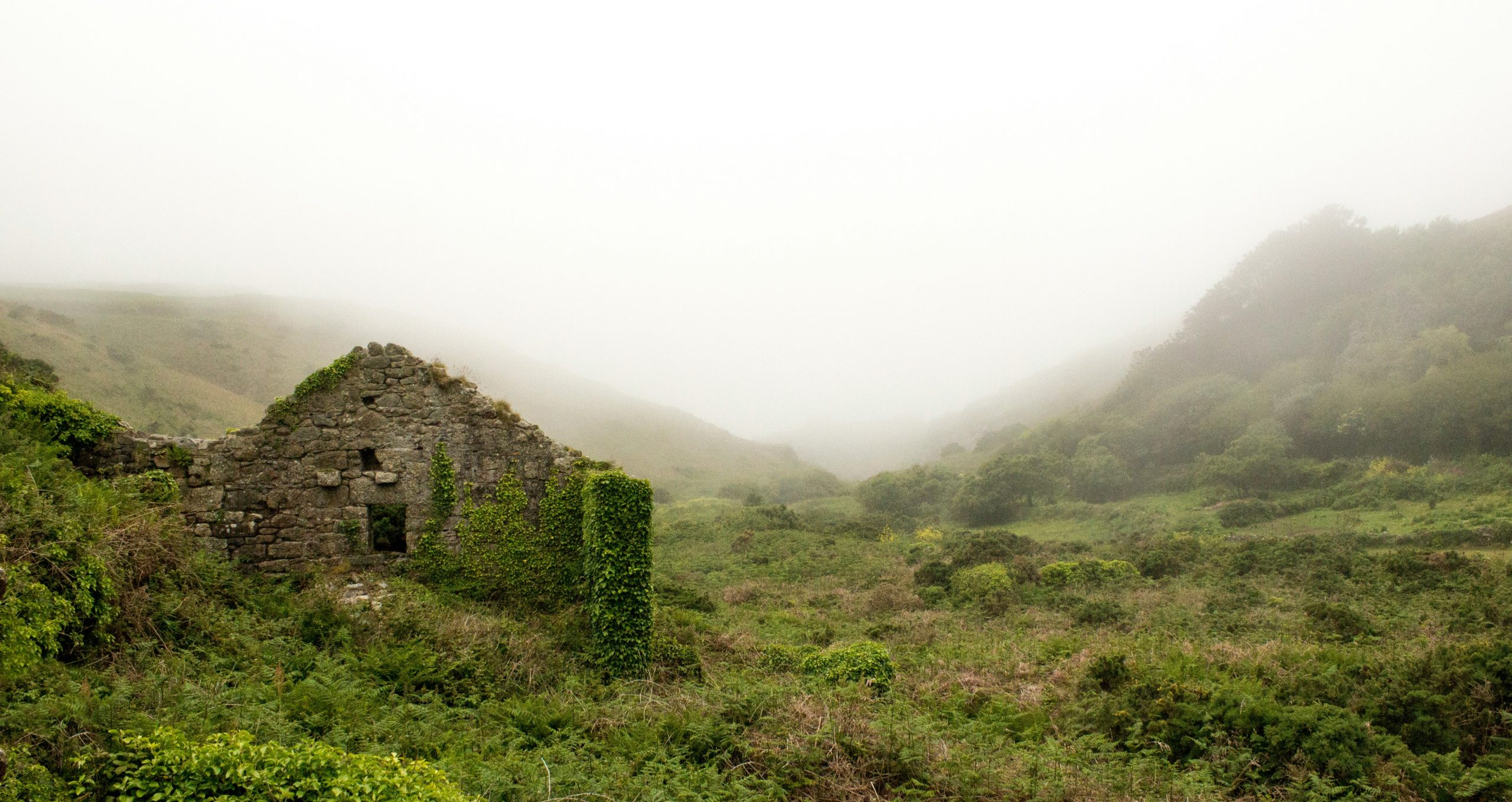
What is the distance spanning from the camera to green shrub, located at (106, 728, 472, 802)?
13.7 ft

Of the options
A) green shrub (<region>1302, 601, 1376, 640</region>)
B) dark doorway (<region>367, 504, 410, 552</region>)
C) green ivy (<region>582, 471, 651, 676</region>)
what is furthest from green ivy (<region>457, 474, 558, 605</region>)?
green shrub (<region>1302, 601, 1376, 640</region>)

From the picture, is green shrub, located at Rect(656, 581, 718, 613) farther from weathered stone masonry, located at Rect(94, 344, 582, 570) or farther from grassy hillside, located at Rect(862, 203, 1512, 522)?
grassy hillside, located at Rect(862, 203, 1512, 522)

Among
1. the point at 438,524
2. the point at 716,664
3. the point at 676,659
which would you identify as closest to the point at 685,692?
the point at 676,659

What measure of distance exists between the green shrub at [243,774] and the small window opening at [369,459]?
7.20 metres

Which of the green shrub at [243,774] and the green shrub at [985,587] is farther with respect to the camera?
the green shrub at [985,587]

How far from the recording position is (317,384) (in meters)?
11.1

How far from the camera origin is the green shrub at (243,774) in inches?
164

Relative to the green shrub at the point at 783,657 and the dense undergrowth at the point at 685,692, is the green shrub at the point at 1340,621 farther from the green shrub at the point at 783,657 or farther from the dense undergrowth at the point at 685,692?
the green shrub at the point at 783,657

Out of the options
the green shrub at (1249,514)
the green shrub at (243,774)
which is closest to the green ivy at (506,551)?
the green shrub at (243,774)

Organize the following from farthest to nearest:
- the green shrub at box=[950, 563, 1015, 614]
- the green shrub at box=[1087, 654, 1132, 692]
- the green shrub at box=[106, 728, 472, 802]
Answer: the green shrub at box=[950, 563, 1015, 614] < the green shrub at box=[1087, 654, 1132, 692] < the green shrub at box=[106, 728, 472, 802]

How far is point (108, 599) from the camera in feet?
23.4

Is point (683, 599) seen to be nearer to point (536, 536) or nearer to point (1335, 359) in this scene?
point (536, 536)

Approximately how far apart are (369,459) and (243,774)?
8107 mm

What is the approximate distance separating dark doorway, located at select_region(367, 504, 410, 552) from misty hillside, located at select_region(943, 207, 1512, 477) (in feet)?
141
